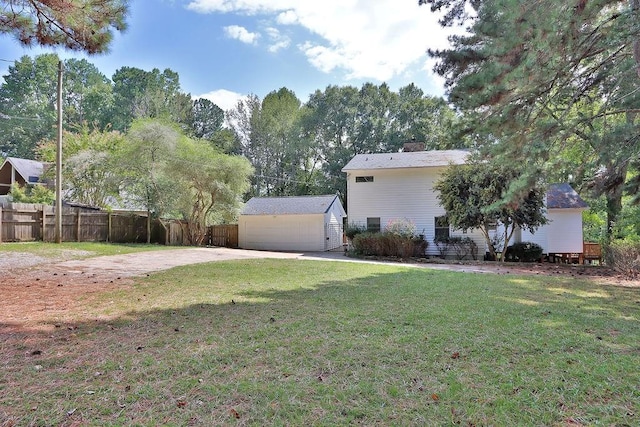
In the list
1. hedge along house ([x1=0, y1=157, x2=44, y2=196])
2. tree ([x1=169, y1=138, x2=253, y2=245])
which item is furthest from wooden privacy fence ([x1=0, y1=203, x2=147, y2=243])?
hedge along house ([x1=0, y1=157, x2=44, y2=196])

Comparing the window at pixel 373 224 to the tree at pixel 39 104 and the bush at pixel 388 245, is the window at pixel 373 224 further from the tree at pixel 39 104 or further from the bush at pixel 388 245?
the tree at pixel 39 104

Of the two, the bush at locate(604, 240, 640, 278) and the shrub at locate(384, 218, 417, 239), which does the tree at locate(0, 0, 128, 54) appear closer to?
the shrub at locate(384, 218, 417, 239)

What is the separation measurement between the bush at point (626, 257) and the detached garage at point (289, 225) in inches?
564

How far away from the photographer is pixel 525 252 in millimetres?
16062

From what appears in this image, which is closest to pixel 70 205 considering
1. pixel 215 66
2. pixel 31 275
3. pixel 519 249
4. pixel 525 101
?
pixel 31 275

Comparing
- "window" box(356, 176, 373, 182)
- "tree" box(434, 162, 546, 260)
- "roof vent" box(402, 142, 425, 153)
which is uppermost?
"roof vent" box(402, 142, 425, 153)

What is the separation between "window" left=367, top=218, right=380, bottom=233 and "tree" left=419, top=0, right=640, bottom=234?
10595mm

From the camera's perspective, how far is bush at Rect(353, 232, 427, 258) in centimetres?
1628

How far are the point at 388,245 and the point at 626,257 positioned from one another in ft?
27.6

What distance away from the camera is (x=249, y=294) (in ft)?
21.7

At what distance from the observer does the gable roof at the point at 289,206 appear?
74.8 ft

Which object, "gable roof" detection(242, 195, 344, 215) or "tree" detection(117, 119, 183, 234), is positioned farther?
"gable roof" detection(242, 195, 344, 215)

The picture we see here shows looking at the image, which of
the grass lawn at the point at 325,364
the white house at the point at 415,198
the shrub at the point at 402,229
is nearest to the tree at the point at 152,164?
the white house at the point at 415,198

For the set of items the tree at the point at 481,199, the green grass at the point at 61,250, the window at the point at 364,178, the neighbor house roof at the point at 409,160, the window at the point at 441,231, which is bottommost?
the green grass at the point at 61,250
